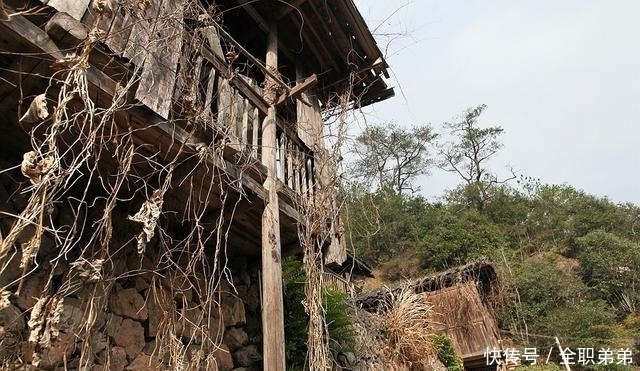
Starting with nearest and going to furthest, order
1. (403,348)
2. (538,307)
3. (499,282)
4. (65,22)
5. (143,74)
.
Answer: (65,22) → (143,74) → (403,348) → (499,282) → (538,307)

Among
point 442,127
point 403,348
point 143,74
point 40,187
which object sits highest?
point 442,127

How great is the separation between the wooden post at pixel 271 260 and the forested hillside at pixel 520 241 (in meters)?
5.47

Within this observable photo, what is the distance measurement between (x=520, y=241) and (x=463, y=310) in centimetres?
1204

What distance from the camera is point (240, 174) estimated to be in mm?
3076

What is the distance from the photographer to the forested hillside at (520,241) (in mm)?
12625

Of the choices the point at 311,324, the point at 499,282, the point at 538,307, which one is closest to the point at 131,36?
the point at 311,324

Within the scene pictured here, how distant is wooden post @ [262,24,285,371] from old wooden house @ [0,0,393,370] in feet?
0.04

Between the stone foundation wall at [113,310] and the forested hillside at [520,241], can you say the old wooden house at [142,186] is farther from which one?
the forested hillside at [520,241]

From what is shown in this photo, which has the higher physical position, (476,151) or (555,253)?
(476,151)

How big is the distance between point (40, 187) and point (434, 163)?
23561mm

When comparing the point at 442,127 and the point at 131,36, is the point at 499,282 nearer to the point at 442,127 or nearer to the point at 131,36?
the point at 131,36

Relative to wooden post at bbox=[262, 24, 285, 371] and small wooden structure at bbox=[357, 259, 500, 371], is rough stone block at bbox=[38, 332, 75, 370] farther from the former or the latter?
small wooden structure at bbox=[357, 259, 500, 371]

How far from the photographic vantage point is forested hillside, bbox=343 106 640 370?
12.6 m

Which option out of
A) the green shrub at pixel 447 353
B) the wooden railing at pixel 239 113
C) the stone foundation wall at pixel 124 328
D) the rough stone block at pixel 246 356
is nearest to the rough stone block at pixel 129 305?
the stone foundation wall at pixel 124 328
